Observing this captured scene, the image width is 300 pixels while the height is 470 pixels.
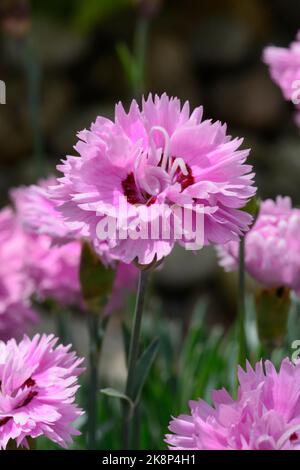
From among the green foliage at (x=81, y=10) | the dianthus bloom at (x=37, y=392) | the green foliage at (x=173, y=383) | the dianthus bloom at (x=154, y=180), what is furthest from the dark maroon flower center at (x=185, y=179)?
the green foliage at (x=81, y=10)

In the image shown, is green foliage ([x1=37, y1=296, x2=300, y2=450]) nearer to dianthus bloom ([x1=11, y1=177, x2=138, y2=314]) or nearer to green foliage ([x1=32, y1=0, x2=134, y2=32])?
dianthus bloom ([x1=11, y1=177, x2=138, y2=314])

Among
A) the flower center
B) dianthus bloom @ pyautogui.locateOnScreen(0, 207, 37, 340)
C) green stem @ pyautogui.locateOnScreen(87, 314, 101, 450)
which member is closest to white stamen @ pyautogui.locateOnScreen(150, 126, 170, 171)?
the flower center

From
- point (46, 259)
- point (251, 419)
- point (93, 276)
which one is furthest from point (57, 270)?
point (251, 419)

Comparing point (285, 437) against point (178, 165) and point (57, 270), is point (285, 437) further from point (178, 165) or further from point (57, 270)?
point (57, 270)

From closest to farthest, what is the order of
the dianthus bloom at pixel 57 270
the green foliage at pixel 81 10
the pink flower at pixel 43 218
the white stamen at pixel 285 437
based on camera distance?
the white stamen at pixel 285 437 → the pink flower at pixel 43 218 → the dianthus bloom at pixel 57 270 → the green foliage at pixel 81 10

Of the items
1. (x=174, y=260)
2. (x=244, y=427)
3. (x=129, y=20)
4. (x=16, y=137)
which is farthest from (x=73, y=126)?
(x=244, y=427)

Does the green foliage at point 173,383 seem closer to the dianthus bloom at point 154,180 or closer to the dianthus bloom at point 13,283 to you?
the dianthus bloom at point 13,283
